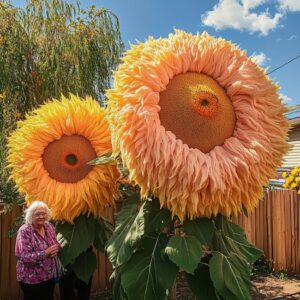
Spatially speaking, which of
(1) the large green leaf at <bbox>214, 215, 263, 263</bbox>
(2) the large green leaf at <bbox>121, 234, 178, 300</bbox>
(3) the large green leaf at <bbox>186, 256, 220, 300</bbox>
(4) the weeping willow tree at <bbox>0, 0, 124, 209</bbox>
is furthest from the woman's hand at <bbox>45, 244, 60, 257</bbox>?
(4) the weeping willow tree at <bbox>0, 0, 124, 209</bbox>

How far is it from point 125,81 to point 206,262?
1.16m

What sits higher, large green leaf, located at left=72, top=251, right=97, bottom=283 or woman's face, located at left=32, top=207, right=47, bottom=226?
woman's face, located at left=32, top=207, right=47, bottom=226

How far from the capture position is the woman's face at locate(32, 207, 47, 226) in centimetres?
290

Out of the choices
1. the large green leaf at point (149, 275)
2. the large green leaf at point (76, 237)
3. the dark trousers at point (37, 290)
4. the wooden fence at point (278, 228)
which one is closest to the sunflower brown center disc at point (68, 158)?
the large green leaf at point (76, 237)

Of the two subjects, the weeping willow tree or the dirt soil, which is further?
the weeping willow tree

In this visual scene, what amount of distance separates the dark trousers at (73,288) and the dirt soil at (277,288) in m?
2.59

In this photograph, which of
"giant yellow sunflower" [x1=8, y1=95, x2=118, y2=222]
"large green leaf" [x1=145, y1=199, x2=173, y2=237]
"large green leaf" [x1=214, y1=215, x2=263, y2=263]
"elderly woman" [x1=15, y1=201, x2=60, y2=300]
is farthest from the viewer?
"elderly woman" [x1=15, y1=201, x2=60, y2=300]

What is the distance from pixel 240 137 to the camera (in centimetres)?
208

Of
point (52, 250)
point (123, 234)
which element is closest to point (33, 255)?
point (52, 250)

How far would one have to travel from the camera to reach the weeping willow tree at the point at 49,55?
20.1 feet

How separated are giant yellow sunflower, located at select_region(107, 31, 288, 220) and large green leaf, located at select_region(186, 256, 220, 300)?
0.43m

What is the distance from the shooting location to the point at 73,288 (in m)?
3.49

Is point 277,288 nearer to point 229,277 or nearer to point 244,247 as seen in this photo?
point 244,247

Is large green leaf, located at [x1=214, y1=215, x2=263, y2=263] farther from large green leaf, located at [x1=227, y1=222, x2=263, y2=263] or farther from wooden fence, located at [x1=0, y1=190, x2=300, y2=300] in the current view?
wooden fence, located at [x1=0, y1=190, x2=300, y2=300]
